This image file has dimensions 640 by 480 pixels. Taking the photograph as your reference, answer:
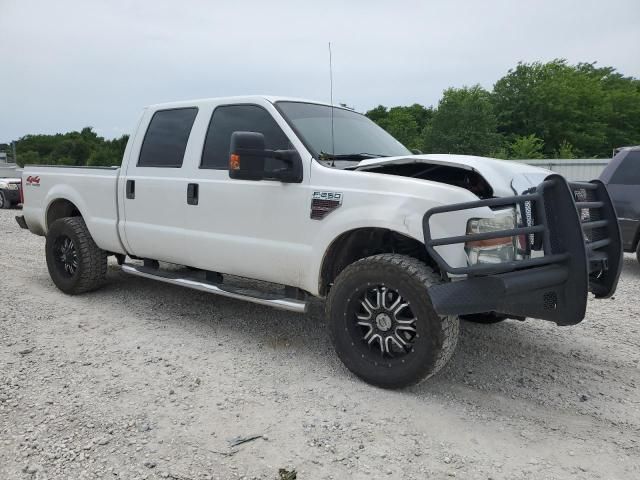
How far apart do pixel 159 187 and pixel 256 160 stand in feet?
4.93

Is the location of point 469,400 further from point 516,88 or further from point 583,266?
point 516,88

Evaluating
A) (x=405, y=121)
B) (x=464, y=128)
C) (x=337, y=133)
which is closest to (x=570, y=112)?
(x=464, y=128)

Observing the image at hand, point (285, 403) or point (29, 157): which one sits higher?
point (29, 157)

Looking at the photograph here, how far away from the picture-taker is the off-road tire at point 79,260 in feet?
17.8

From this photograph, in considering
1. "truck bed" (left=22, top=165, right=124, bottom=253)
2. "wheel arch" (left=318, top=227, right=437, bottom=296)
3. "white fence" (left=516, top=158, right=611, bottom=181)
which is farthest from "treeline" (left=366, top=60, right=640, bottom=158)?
"wheel arch" (left=318, top=227, right=437, bottom=296)

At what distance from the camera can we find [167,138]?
4828 mm

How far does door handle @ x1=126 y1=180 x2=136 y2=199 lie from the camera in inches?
194

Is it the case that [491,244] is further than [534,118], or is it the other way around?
[534,118]

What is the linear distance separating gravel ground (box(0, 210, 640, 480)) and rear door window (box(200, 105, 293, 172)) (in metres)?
1.48

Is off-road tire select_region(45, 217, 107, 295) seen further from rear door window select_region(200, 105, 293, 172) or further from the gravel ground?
rear door window select_region(200, 105, 293, 172)

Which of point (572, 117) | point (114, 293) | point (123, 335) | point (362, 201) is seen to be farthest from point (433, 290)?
point (572, 117)

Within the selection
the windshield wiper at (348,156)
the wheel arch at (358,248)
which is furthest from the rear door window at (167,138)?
the wheel arch at (358,248)

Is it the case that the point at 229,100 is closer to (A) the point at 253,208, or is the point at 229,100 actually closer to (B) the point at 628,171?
(A) the point at 253,208

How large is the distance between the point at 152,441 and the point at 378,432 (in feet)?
4.02
